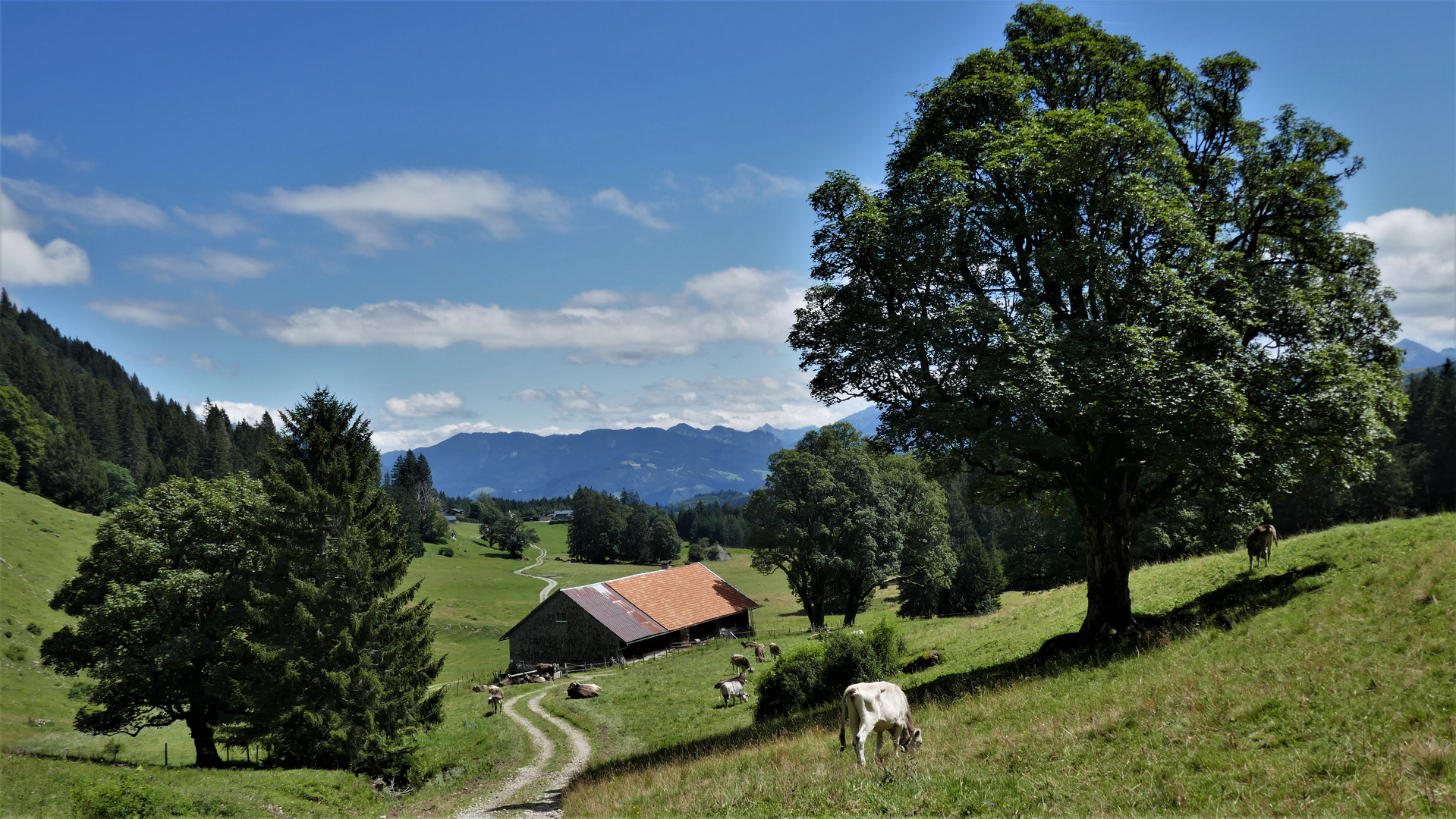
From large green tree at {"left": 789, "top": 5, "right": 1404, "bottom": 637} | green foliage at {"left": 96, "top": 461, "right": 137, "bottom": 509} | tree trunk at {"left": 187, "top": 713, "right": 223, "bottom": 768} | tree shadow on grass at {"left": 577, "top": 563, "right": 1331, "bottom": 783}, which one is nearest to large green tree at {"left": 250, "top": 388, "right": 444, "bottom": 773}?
tree trunk at {"left": 187, "top": 713, "right": 223, "bottom": 768}

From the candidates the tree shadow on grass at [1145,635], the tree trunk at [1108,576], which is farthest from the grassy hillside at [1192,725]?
the tree trunk at [1108,576]

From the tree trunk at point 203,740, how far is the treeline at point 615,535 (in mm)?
122992

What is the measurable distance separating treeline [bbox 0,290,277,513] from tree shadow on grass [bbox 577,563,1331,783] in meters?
119

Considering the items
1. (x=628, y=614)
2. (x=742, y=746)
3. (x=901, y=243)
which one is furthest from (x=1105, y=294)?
(x=628, y=614)

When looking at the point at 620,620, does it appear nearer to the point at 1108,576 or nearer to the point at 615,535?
the point at 1108,576

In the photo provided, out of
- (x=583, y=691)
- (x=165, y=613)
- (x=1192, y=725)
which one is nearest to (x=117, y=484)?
(x=165, y=613)

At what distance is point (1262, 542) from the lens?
19828 millimetres

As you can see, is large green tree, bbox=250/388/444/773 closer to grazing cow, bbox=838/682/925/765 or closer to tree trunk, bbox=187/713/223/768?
tree trunk, bbox=187/713/223/768

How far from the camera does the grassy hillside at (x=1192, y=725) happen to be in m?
8.96

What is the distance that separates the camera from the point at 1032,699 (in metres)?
14.5

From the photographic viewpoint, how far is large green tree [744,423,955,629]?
1902 inches

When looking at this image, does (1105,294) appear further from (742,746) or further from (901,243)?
(742,746)

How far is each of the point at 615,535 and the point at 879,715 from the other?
489 feet

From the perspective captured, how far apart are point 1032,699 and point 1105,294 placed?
963 cm
